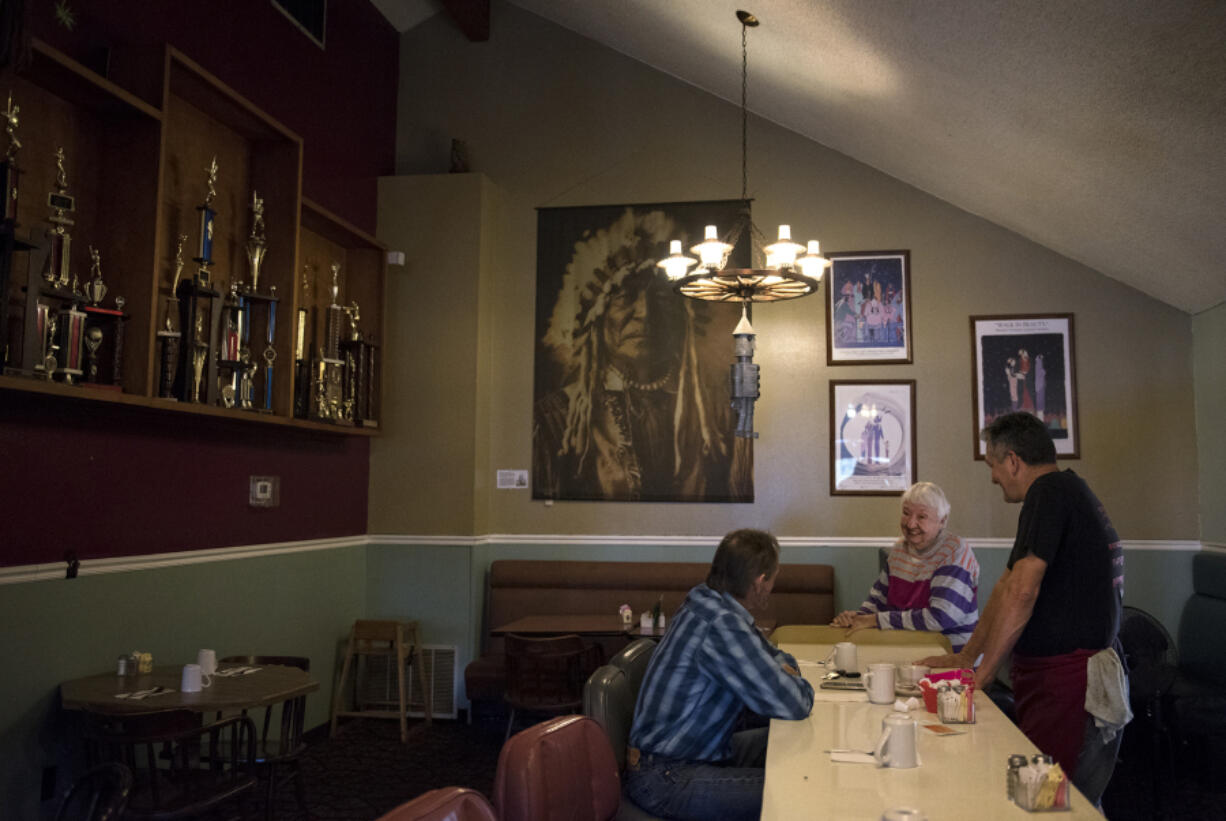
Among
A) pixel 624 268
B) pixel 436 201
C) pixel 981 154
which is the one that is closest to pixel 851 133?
pixel 981 154

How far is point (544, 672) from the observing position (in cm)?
522

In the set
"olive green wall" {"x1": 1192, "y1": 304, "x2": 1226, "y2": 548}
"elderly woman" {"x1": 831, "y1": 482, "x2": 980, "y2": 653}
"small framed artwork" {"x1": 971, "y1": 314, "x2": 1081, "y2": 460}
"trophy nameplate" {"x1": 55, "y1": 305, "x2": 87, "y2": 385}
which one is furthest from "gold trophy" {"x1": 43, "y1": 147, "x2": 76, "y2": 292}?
"olive green wall" {"x1": 1192, "y1": 304, "x2": 1226, "y2": 548}

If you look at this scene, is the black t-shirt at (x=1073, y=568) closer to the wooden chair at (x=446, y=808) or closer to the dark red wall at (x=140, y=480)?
the wooden chair at (x=446, y=808)

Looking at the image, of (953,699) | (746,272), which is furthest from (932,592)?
(746,272)

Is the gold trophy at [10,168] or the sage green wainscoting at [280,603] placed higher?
the gold trophy at [10,168]

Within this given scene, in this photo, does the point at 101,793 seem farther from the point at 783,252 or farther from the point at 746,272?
the point at 783,252

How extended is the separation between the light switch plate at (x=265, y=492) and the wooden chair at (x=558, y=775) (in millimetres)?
3705

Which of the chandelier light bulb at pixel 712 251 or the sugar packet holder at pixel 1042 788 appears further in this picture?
the chandelier light bulb at pixel 712 251

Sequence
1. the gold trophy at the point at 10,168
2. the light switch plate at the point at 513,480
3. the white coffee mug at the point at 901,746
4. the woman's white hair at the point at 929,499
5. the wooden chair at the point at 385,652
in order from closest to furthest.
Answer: the white coffee mug at the point at 901,746 → the gold trophy at the point at 10,168 → the woman's white hair at the point at 929,499 → the wooden chair at the point at 385,652 → the light switch plate at the point at 513,480

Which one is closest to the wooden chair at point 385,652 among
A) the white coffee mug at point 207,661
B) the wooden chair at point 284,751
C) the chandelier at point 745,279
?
the wooden chair at point 284,751

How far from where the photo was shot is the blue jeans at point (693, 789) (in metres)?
2.81

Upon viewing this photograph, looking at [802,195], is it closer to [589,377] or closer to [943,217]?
[943,217]

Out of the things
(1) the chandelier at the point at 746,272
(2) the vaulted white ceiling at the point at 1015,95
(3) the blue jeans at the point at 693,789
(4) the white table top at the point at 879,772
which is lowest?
(3) the blue jeans at the point at 693,789

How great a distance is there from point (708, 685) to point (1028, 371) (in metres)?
4.62
